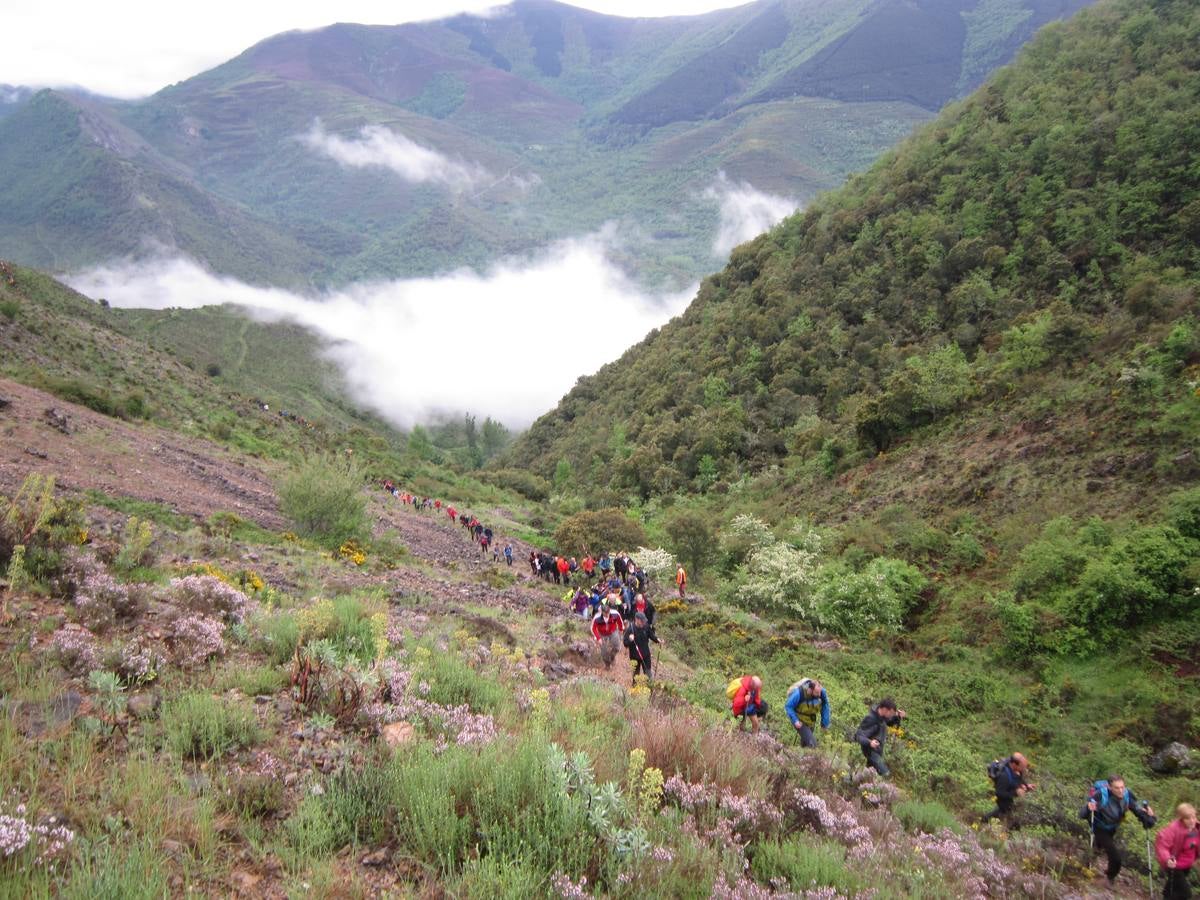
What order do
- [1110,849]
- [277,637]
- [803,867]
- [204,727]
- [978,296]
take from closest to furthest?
[803,867]
[204,727]
[277,637]
[1110,849]
[978,296]

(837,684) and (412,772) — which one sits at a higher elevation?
(412,772)

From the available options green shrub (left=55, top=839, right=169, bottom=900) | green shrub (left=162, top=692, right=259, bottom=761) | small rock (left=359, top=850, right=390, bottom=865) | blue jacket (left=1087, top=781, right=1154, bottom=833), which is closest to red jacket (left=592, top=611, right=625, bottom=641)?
blue jacket (left=1087, top=781, right=1154, bottom=833)

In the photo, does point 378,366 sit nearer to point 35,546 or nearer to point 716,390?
point 716,390

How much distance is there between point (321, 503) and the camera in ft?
62.3

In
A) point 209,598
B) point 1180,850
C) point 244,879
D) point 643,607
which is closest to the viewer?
point 244,879

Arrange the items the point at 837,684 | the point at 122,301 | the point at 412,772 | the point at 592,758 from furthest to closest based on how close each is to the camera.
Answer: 1. the point at 122,301
2. the point at 837,684
3. the point at 592,758
4. the point at 412,772

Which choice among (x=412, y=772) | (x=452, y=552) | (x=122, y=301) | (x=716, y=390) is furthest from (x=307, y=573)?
(x=122, y=301)

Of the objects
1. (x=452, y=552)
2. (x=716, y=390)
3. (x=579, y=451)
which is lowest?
(x=452, y=552)

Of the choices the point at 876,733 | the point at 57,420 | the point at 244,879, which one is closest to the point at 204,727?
the point at 244,879

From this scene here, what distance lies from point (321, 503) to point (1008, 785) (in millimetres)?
17542

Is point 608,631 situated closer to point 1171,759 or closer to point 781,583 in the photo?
point 1171,759

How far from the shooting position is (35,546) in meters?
6.09

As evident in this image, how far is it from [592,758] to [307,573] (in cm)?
1009

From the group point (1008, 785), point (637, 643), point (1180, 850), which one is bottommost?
point (1008, 785)
